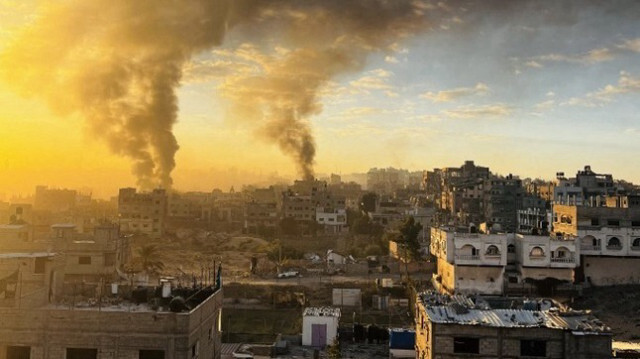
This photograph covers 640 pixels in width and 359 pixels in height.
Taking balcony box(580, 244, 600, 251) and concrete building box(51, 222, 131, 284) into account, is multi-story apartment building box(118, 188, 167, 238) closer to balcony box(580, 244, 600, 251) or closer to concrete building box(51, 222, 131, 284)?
concrete building box(51, 222, 131, 284)

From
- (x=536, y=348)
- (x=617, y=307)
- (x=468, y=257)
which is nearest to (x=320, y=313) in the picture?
(x=468, y=257)

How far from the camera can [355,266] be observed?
57.5 m

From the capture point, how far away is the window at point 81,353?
674 inches

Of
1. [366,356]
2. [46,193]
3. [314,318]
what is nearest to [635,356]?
[366,356]

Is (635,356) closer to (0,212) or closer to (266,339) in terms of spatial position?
(266,339)

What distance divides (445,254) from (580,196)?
40301 mm


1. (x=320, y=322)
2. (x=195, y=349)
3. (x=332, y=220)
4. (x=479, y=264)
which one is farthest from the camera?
(x=332, y=220)

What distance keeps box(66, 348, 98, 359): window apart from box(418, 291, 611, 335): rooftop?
11.4 metres

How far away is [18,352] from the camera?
56.2 ft

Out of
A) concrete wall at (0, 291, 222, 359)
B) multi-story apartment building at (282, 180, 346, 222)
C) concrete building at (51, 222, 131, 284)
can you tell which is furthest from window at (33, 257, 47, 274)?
multi-story apartment building at (282, 180, 346, 222)

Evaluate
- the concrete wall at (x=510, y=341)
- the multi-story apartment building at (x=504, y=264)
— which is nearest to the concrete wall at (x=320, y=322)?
the multi-story apartment building at (x=504, y=264)

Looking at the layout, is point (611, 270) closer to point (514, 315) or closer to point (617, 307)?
point (617, 307)

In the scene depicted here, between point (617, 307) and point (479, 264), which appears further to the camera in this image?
point (479, 264)

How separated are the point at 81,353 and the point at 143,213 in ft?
227
